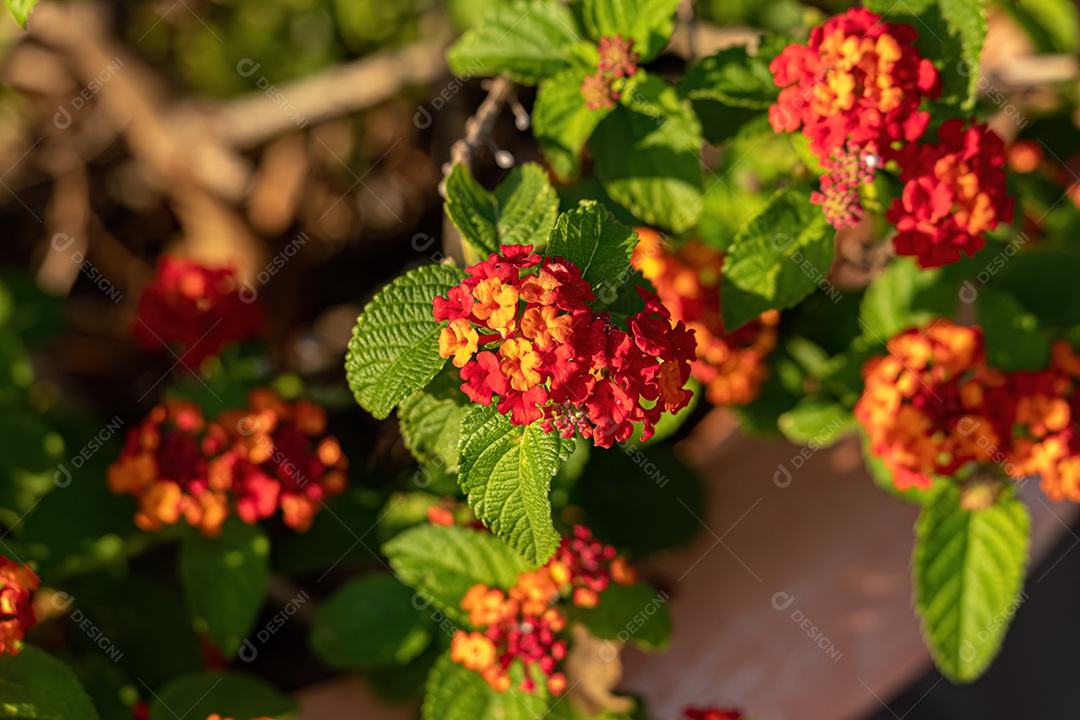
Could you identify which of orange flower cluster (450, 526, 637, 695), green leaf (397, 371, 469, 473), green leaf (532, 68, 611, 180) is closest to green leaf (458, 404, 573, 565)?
green leaf (397, 371, 469, 473)

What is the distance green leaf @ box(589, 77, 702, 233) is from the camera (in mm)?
1369

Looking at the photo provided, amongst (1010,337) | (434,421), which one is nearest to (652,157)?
(434,421)

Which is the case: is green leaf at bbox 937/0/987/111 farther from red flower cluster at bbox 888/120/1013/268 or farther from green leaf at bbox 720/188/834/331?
green leaf at bbox 720/188/834/331

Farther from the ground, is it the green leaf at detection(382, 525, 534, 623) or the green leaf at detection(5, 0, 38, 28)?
the green leaf at detection(5, 0, 38, 28)

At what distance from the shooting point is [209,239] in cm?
240

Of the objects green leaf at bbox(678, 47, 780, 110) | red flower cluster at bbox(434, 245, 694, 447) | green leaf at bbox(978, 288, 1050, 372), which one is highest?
green leaf at bbox(678, 47, 780, 110)

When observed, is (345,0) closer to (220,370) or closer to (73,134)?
(73,134)

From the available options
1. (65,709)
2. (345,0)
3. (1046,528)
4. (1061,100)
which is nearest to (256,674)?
(65,709)

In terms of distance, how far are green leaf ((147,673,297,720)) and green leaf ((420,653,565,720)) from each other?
23 cm

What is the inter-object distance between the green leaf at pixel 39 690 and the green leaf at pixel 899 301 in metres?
1.35

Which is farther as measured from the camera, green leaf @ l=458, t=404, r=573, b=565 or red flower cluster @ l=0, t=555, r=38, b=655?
red flower cluster @ l=0, t=555, r=38, b=655

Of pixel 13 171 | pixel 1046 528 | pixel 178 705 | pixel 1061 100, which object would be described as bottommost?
pixel 1046 528

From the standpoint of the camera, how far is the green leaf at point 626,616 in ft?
4.70

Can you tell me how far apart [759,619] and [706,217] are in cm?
73
